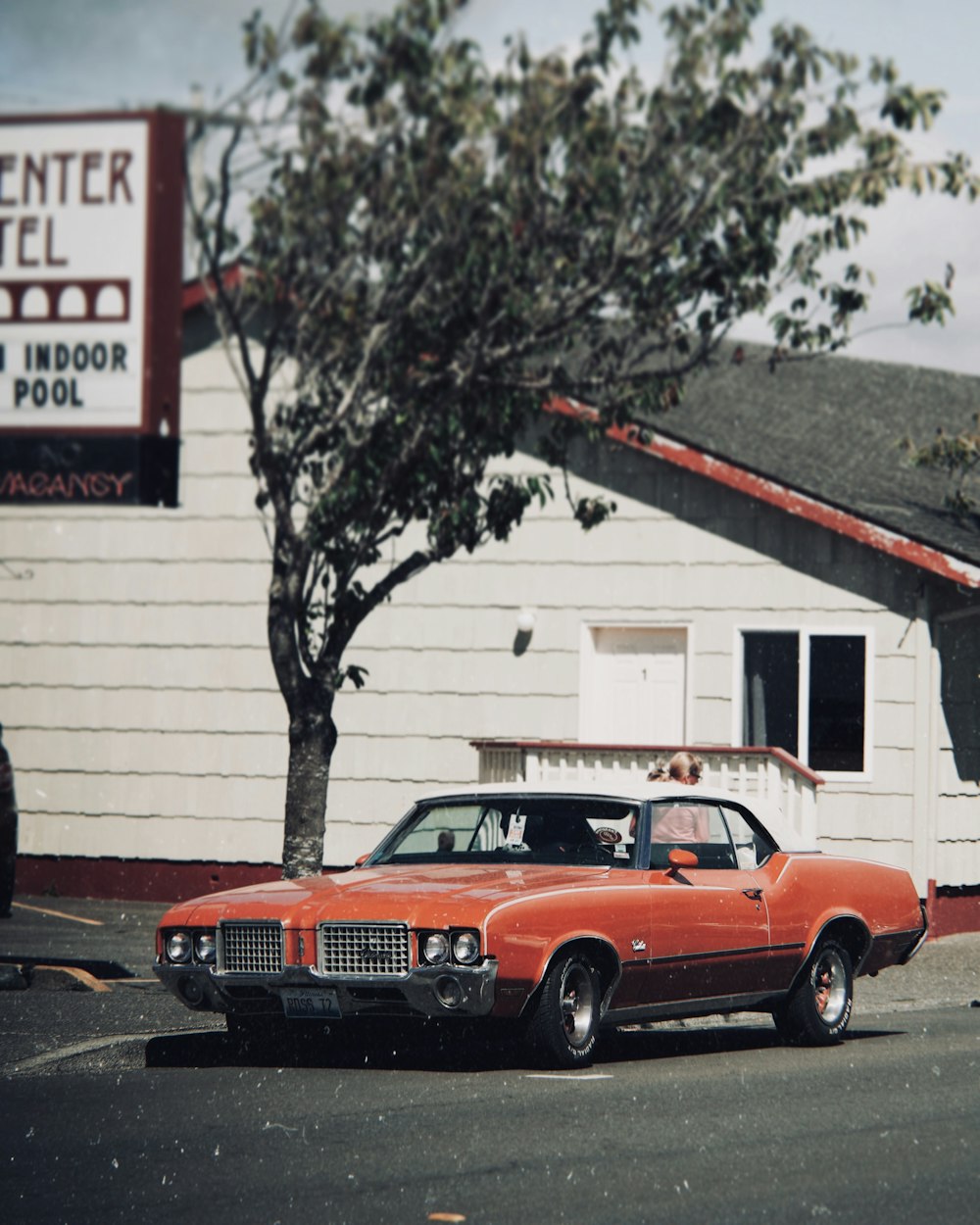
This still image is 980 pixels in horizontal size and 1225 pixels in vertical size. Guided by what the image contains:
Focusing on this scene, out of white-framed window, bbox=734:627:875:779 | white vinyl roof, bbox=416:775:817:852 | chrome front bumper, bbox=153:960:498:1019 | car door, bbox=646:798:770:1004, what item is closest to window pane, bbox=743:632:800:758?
white-framed window, bbox=734:627:875:779

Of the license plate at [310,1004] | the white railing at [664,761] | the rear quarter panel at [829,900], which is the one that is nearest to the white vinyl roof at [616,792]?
the rear quarter panel at [829,900]

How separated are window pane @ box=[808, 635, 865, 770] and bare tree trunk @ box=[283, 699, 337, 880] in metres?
6.67

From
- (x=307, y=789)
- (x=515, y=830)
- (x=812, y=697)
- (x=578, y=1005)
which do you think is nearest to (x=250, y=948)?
(x=578, y=1005)

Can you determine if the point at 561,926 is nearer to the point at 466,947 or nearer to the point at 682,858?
the point at 466,947

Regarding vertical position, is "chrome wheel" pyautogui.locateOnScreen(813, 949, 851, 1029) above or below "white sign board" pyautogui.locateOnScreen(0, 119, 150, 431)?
below

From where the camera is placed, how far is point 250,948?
34.7ft

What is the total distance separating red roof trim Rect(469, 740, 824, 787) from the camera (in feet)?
59.7

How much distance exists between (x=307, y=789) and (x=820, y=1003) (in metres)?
3.79

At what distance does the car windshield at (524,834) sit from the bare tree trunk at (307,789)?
2.10 metres

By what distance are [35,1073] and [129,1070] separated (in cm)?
49

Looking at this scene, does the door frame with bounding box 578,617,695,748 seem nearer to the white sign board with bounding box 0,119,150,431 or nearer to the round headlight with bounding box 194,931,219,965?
the white sign board with bounding box 0,119,150,431

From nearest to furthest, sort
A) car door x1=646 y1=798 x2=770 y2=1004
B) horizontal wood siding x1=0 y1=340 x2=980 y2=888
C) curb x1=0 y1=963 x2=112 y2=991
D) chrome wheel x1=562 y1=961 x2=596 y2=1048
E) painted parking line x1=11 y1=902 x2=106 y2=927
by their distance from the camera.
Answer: chrome wheel x1=562 y1=961 x2=596 y2=1048 < car door x1=646 y1=798 x2=770 y2=1004 < curb x1=0 y1=963 x2=112 y2=991 < painted parking line x1=11 y1=902 x2=106 y2=927 < horizontal wood siding x1=0 y1=340 x2=980 y2=888

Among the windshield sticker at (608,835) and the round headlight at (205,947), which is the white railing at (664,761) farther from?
the round headlight at (205,947)

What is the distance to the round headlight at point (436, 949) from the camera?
1011 cm
